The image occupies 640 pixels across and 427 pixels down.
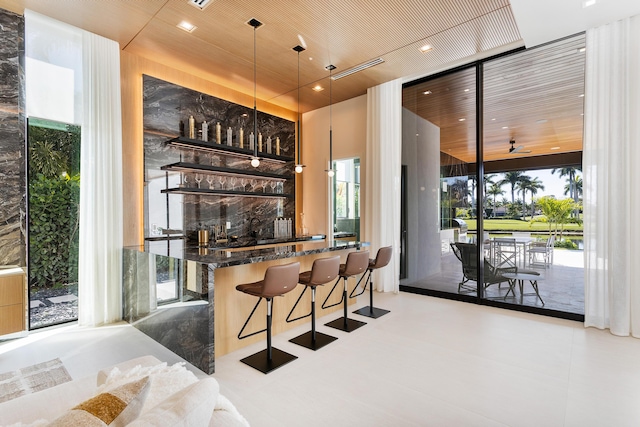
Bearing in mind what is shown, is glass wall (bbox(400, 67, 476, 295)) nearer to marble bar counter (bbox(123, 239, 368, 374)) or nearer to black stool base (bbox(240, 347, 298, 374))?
marble bar counter (bbox(123, 239, 368, 374))

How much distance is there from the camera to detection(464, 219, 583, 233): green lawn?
4.19 meters

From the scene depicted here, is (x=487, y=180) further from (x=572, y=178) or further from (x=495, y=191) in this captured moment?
(x=572, y=178)

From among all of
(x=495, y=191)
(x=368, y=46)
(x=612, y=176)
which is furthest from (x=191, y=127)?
(x=612, y=176)

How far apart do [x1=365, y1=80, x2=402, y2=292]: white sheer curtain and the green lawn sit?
47.5 inches

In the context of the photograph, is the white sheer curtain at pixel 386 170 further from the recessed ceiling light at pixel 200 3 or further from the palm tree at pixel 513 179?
the recessed ceiling light at pixel 200 3

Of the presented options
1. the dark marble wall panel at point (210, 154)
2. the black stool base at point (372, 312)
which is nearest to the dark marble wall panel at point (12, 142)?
the dark marble wall panel at point (210, 154)

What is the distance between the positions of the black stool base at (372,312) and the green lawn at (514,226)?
187cm

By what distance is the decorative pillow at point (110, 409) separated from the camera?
88 centimetres

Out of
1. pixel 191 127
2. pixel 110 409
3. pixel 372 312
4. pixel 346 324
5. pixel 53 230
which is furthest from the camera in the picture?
pixel 191 127

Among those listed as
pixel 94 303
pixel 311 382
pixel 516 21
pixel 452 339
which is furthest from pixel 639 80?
pixel 94 303

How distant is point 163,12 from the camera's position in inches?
142

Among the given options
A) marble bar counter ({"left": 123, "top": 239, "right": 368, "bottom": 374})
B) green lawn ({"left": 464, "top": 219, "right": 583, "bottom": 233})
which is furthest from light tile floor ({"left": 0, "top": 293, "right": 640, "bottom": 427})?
green lawn ({"left": 464, "top": 219, "right": 583, "bottom": 233})

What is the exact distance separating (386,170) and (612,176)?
9.43 ft

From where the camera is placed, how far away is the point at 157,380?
1310 millimetres
